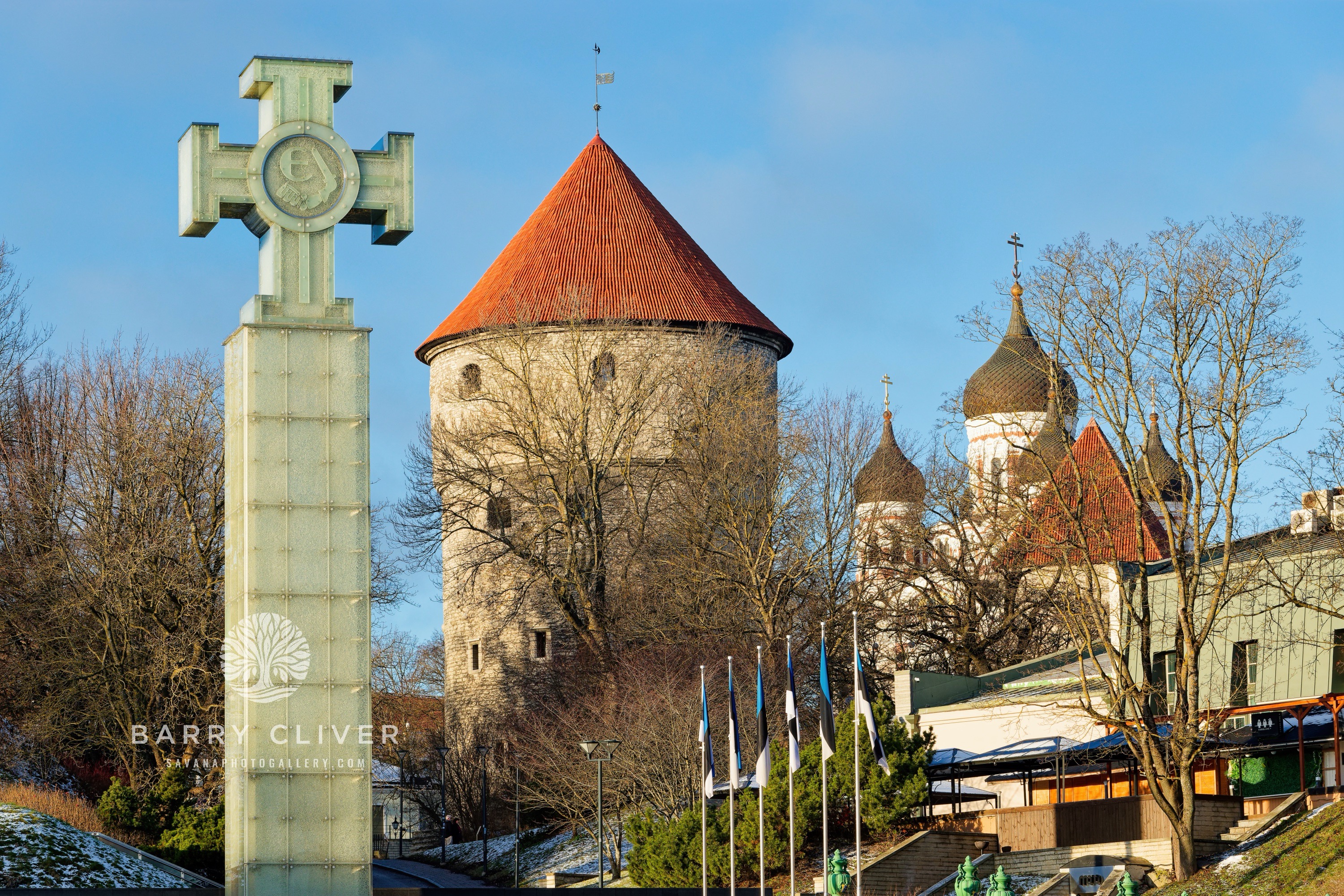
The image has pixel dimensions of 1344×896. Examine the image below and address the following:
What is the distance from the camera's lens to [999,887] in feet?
75.5

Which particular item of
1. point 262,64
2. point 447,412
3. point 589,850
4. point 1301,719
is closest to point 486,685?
point 447,412

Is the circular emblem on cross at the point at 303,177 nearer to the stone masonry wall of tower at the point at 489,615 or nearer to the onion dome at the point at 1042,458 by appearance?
the onion dome at the point at 1042,458

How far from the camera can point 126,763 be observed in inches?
1619

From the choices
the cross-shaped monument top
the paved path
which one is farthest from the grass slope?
the paved path

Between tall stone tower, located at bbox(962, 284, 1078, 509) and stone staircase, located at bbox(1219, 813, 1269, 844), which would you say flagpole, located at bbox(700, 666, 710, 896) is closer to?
stone staircase, located at bbox(1219, 813, 1269, 844)

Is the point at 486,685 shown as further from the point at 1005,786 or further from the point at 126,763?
the point at 1005,786

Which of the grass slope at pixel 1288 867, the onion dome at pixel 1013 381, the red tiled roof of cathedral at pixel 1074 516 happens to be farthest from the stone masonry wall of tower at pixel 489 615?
the grass slope at pixel 1288 867

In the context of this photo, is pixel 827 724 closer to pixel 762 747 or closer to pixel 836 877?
pixel 762 747

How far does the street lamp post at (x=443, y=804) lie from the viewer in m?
50.5

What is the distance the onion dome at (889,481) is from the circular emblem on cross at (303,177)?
101 feet

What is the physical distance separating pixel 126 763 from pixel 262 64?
2580 cm

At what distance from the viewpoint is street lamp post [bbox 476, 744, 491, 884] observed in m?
44.5

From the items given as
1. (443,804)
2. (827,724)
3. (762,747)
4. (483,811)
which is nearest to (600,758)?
(762,747)

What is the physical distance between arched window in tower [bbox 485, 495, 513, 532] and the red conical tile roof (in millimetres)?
5357
